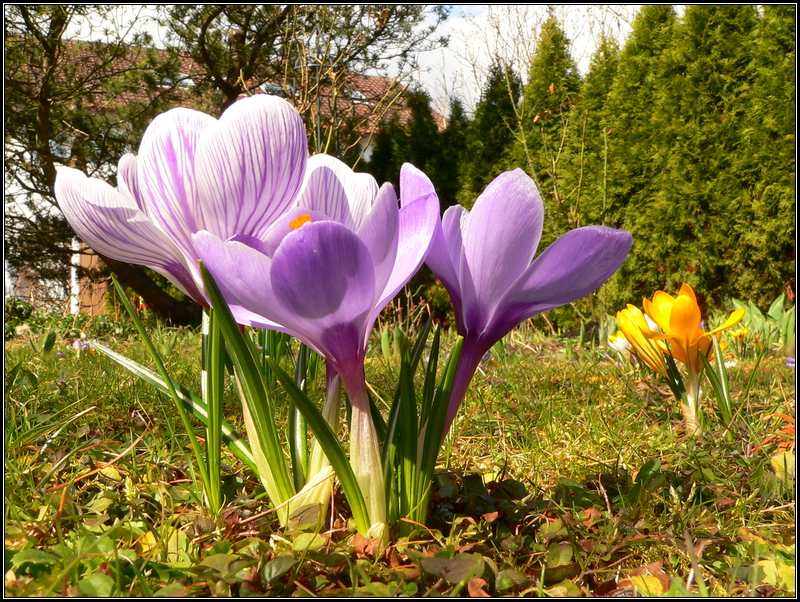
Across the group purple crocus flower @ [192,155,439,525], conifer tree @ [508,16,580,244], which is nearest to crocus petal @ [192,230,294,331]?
purple crocus flower @ [192,155,439,525]

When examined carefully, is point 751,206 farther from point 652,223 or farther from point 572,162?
point 572,162

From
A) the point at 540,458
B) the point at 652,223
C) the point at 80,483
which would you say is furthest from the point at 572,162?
the point at 80,483

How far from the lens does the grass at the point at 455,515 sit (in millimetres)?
831

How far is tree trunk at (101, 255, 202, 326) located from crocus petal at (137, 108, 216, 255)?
7.79m

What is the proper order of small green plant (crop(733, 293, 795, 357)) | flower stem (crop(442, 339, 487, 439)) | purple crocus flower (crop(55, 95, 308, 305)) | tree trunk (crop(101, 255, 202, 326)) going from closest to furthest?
1. purple crocus flower (crop(55, 95, 308, 305))
2. flower stem (crop(442, 339, 487, 439))
3. small green plant (crop(733, 293, 795, 357))
4. tree trunk (crop(101, 255, 202, 326))

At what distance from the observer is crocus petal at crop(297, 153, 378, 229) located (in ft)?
2.81

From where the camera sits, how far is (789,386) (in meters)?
2.40

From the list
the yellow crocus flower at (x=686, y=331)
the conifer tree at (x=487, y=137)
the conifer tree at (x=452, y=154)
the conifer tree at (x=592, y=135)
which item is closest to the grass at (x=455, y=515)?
the yellow crocus flower at (x=686, y=331)

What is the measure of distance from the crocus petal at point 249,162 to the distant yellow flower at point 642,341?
3.90 ft

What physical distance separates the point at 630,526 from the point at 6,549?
2.95ft

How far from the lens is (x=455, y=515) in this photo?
3.46 ft

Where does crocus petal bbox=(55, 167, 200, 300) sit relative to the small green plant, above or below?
above

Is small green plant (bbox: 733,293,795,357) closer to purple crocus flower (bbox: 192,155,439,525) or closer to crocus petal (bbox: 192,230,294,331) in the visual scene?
purple crocus flower (bbox: 192,155,439,525)

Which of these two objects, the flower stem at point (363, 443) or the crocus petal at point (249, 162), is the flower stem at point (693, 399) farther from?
the crocus petal at point (249, 162)
